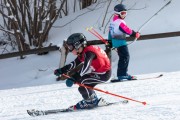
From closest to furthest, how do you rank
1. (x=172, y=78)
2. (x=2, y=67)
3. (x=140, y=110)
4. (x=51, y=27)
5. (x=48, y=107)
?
(x=140, y=110) → (x=48, y=107) → (x=172, y=78) → (x=2, y=67) → (x=51, y=27)

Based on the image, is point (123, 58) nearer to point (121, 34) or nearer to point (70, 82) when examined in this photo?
point (121, 34)

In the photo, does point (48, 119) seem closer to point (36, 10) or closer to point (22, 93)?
point (22, 93)

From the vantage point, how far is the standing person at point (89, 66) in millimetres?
5094

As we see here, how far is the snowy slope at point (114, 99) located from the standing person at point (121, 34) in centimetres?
38

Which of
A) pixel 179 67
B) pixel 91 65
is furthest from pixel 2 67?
pixel 91 65

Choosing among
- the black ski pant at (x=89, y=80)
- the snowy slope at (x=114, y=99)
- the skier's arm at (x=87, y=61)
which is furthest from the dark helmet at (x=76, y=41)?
the snowy slope at (x=114, y=99)

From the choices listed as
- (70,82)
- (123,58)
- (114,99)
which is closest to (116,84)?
(123,58)

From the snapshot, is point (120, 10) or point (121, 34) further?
point (121, 34)

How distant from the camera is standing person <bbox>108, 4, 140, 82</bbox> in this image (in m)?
7.05

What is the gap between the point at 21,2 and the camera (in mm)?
10430

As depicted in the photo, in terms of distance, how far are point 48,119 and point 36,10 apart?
18.9 feet

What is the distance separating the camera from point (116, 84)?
23.2ft

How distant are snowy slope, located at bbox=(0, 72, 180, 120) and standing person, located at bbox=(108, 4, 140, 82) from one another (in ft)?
1.25

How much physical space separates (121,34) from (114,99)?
1.68 metres
